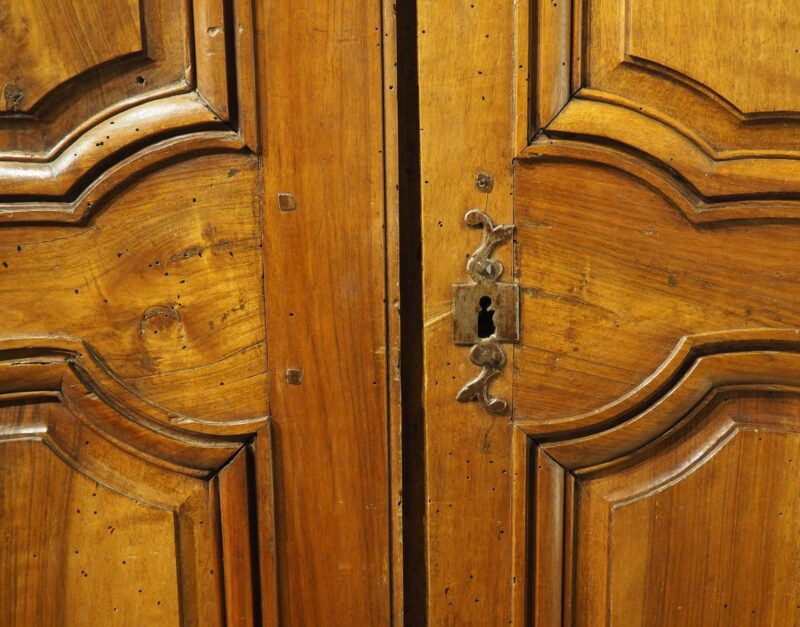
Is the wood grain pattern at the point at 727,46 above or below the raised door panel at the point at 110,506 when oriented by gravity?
above

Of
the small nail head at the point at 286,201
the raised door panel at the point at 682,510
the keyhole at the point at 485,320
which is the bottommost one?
the raised door panel at the point at 682,510

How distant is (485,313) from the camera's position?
0.82 meters

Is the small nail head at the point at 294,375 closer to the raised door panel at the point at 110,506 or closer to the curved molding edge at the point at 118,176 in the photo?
the raised door panel at the point at 110,506

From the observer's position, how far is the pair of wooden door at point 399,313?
782 mm

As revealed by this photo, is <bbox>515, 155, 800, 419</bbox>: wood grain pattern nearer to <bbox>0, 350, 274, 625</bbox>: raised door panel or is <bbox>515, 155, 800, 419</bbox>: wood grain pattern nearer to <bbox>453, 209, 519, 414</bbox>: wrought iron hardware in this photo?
<bbox>453, 209, 519, 414</bbox>: wrought iron hardware

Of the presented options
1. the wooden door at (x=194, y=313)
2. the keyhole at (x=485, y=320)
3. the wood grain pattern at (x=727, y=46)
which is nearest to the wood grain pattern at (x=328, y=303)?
the wooden door at (x=194, y=313)

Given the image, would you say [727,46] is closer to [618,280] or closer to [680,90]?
[680,90]

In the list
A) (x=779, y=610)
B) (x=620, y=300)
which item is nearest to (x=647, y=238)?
(x=620, y=300)

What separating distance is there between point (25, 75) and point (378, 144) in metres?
0.36

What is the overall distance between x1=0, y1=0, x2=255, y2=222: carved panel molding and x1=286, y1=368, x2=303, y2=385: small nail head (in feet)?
0.79

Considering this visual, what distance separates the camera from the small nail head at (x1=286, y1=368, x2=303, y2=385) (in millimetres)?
827

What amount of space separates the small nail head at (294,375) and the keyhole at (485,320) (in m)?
0.20

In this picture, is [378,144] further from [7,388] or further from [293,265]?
[7,388]

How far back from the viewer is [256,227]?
2.66 ft
